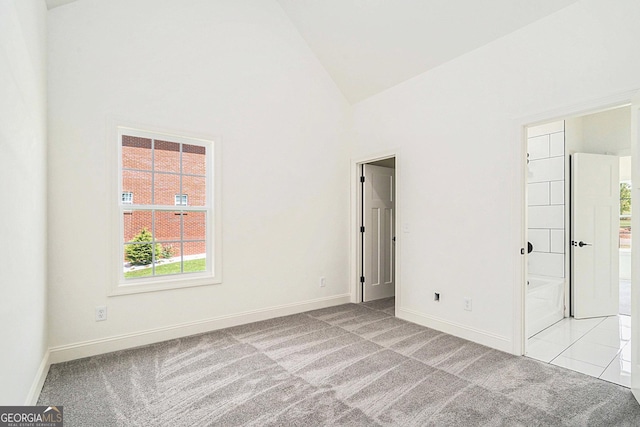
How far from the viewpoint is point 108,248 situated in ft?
9.94

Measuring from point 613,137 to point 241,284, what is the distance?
16.9ft

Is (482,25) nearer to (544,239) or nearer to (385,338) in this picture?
(544,239)

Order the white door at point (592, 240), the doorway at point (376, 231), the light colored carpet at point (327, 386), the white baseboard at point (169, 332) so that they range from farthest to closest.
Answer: the doorway at point (376, 231) < the white door at point (592, 240) < the white baseboard at point (169, 332) < the light colored carpet at point (327, 386)

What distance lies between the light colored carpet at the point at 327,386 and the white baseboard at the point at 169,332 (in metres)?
0.09

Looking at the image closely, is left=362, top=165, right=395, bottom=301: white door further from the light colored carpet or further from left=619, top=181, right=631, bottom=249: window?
left=619, top=181, right=631, bottom=249: window

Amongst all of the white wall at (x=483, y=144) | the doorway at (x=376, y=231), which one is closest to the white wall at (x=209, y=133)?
the doorway at (x=376, y=231)

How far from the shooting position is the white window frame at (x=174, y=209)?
3086 mm

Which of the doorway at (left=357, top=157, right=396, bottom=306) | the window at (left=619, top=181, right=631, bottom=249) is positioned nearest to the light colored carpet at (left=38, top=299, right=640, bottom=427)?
the doorway at (left=357, top=157, right=396, bottom=306)

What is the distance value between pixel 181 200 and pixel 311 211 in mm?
1667

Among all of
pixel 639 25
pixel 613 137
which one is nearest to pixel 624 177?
pixel 613 137

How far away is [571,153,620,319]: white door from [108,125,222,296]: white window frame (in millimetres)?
4245

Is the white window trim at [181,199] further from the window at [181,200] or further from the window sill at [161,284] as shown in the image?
the window sill at [161,284]

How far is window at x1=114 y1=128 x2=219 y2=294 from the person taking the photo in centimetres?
327

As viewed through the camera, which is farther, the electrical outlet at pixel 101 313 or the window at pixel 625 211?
the window at pixel 625 211
